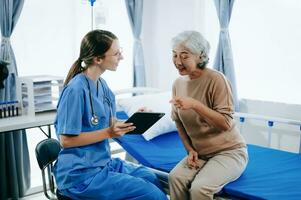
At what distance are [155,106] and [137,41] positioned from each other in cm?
119

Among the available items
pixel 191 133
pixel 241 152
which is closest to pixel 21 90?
pixel 191 133

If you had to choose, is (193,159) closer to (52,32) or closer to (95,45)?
(95,45)

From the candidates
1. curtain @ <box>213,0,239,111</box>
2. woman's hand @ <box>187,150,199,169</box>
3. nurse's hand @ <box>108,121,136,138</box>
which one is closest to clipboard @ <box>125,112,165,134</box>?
nurse's hand @ <box>108,121,136,138</box>

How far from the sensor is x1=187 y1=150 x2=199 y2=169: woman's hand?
204 centimetres

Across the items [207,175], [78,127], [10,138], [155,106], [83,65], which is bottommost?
[10,138]

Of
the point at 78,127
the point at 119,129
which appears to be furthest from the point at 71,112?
the point at 119,129

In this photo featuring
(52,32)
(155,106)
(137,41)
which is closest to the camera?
(155,106)

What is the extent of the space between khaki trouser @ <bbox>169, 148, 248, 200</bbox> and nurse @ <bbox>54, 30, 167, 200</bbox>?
0.12m

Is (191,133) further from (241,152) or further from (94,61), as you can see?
(94,61)

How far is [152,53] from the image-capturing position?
4043 mm

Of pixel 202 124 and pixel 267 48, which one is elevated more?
pixel 267 48

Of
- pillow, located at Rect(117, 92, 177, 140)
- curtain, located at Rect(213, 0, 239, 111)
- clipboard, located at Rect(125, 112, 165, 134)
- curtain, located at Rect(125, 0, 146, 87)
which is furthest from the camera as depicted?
curtain, located at Rect(125, 0, 146, 87)

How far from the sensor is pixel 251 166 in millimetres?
2178

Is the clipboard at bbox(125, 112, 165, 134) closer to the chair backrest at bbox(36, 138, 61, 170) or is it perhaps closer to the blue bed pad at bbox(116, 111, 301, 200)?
the blue bed pad at bbox(116, 111, 301, 200)
